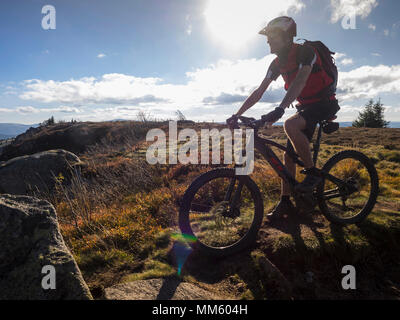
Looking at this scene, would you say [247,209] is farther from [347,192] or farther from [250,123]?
[250,123]

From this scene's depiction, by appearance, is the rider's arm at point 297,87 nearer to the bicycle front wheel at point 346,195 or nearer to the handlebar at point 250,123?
the handlebar at point 250,123

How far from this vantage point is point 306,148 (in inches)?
134

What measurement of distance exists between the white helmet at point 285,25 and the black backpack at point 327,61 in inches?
10.5

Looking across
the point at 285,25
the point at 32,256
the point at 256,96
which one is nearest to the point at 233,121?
the point at 256,96

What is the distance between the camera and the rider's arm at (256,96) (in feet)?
12.6

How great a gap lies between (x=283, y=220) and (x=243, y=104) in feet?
7.19

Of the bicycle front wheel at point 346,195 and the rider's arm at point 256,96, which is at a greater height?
the rider's arm at point 256,96

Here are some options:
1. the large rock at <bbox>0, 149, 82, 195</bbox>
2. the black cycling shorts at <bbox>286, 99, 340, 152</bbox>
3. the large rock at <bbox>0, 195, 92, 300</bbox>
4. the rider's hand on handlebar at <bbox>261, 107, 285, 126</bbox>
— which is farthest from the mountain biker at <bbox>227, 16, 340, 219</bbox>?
the large rock at <bbox>0, 149, 82, 195</bbox>

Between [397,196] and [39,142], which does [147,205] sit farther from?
[39,142]

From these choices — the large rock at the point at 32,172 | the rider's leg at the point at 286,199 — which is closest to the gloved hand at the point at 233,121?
the rider's leg at the point at 286,199

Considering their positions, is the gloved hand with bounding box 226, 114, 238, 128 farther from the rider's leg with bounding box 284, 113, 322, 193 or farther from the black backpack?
the black backpack

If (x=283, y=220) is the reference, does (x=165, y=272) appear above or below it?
below

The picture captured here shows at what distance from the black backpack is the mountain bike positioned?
510 mm
